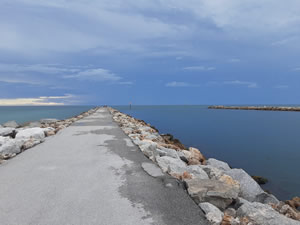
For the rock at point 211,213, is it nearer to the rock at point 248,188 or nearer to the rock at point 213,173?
the rock at point 213,173

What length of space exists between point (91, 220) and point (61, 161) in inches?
127

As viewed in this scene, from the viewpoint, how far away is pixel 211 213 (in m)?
3.04

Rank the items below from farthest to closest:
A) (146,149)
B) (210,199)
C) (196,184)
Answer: (146,149) → (196,184) → (210,199)

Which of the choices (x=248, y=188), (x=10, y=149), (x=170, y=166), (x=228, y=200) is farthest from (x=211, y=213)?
(x=10, y=149)

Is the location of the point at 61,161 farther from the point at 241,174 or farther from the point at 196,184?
the point at 241,174

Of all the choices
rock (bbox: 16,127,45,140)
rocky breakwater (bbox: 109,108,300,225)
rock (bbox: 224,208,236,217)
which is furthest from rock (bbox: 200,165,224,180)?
rock (bbox: 16,127,45,140)

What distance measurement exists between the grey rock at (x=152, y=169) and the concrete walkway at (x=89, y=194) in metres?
0.14

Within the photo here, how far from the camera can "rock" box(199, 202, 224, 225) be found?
292cm

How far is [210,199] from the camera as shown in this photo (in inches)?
137

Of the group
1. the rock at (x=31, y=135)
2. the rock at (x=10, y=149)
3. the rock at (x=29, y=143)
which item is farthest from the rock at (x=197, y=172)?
the rock at (x=31, y=135)

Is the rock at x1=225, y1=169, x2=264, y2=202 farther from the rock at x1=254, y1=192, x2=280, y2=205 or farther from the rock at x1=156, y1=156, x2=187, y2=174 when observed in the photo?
the rock at x1=156, y1=156, x2=187, y2=174

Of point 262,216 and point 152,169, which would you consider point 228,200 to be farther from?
point 152,169

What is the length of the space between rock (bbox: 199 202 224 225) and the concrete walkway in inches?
3.7

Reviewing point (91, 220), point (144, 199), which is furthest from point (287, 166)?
point (91, 220)
